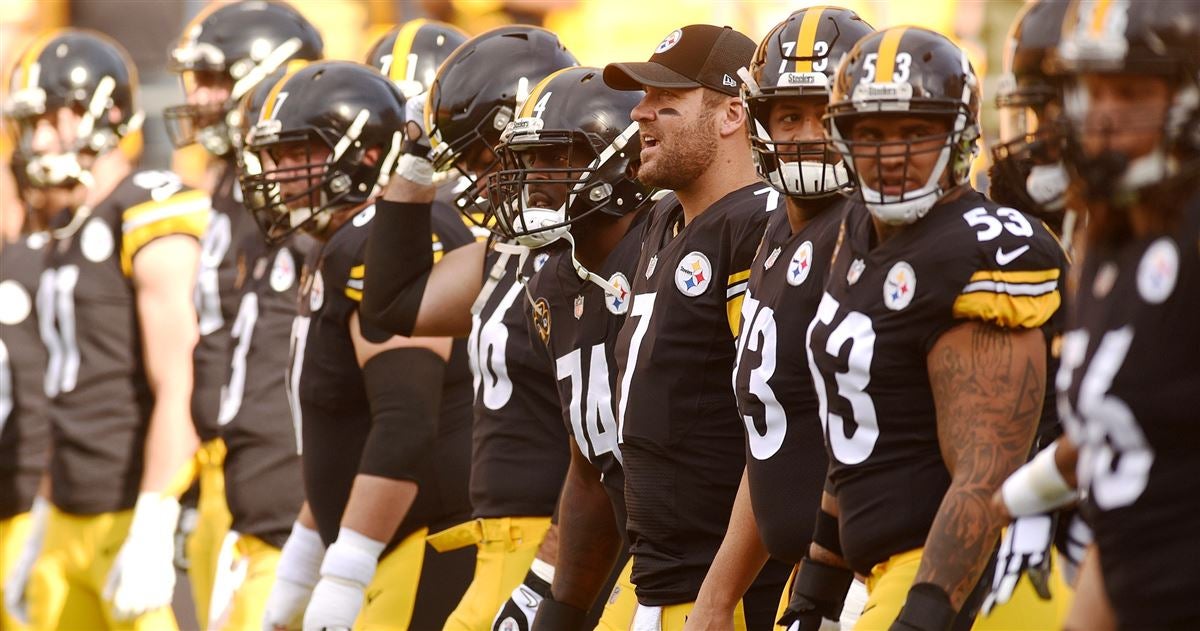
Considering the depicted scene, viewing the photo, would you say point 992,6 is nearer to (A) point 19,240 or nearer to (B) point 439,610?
(A) point 19,240

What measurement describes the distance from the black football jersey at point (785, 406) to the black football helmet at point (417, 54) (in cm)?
285

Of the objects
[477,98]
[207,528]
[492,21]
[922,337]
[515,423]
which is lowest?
[207,528]

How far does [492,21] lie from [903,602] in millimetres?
7985

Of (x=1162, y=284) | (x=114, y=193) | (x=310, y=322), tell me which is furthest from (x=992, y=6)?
(x=1162, y=284)

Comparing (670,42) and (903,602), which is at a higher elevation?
(670,42)

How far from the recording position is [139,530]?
22.1 ft

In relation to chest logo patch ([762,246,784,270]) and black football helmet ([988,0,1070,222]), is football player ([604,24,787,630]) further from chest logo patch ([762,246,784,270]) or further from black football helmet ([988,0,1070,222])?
black football helmet ([988,0,1070,222])

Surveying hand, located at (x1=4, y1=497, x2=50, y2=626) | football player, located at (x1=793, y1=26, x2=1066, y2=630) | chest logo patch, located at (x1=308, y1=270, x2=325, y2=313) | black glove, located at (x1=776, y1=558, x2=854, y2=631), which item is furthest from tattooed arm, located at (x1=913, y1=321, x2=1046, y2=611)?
hand, located at (x1=4, y1=497, x2=50, y2=626)

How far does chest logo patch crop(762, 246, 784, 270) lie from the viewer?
3920 mm

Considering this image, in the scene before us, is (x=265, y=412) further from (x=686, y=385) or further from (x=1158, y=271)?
(x=1158, y=271)

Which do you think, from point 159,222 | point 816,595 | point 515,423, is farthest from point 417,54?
point 816,595

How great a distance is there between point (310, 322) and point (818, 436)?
208cm

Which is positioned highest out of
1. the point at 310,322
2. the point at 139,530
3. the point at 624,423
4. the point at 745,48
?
the point at 745,48

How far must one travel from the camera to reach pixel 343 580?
17.1ft
